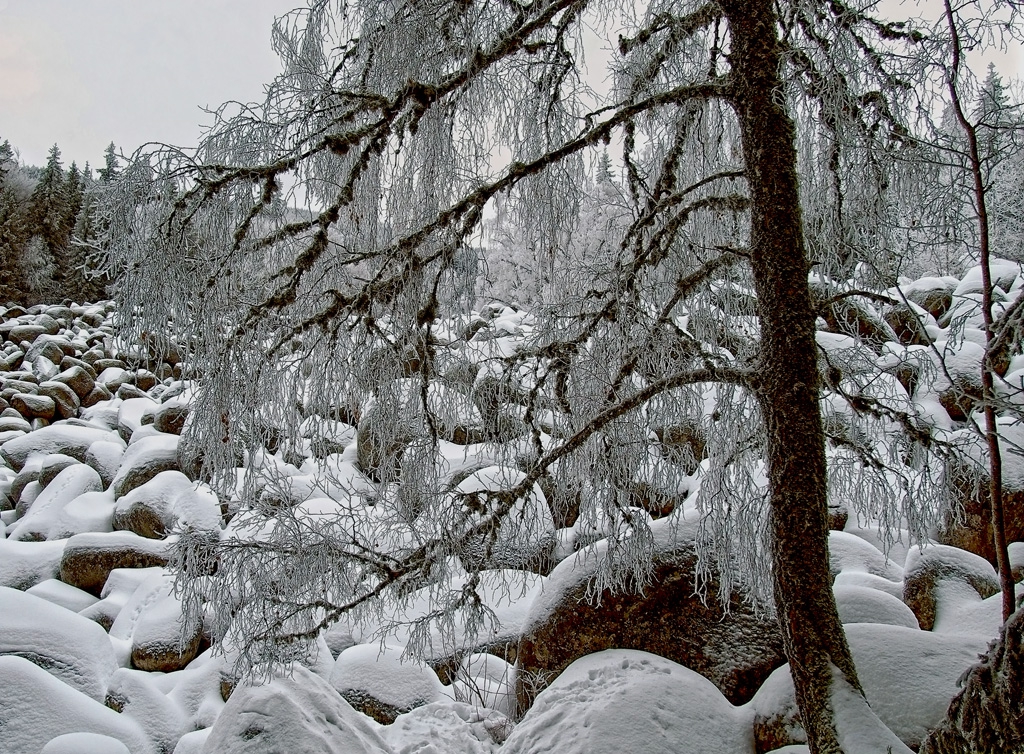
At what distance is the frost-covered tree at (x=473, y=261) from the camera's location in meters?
2.18

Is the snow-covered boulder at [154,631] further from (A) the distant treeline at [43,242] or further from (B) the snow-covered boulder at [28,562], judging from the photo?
(A) the distant treeline at [43,242]

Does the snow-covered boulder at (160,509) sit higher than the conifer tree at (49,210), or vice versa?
the conifer tree at (49,210)

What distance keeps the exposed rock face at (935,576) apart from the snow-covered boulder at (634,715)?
209 cm

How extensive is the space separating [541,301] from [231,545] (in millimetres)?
1797

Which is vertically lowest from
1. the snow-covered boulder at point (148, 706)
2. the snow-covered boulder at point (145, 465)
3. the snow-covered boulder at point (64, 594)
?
the snow-covered boulder at point (148, 706)

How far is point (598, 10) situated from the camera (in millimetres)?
2959

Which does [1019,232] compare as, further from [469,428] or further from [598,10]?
[469,428]

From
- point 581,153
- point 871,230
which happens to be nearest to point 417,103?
point 581,153

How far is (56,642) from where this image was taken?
15.3 ft

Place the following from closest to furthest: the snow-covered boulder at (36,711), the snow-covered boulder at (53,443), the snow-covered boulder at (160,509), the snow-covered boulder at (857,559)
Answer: the snow-covered boulder at (36,711) < the snow-covered boulder at (857,559) < the snow-covered boulder at (160,509) < the snow-covered boulder at (53,443)

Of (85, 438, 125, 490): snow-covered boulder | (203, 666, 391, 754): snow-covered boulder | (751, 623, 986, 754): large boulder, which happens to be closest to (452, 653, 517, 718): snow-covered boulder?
(203, 666, 391, 754): snow-covered boulder

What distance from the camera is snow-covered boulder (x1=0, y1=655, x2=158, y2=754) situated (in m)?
3.40

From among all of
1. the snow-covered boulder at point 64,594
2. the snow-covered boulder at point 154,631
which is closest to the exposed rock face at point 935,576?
the snow-covered boulder at point 154,631

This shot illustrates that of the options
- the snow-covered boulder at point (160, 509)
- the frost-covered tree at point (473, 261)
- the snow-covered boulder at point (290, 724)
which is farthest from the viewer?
the snow-covered boulder at point (160, 509)
